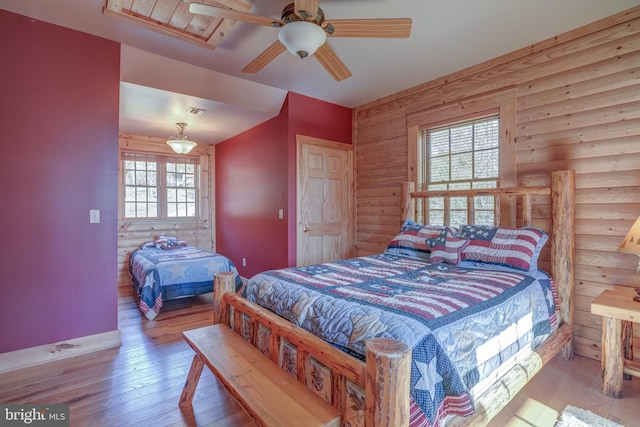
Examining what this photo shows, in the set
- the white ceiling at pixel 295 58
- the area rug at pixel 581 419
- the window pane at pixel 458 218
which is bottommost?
the area rug at pixel 581 419

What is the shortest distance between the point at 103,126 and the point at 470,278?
131 inches

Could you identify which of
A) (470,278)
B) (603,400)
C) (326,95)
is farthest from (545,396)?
(326,95)

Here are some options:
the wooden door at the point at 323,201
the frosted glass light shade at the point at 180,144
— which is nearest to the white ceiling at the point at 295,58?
the frosted glass light shade at the point at 180,144

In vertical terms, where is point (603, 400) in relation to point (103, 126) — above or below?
below

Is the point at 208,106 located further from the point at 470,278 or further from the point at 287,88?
the point at 470,278

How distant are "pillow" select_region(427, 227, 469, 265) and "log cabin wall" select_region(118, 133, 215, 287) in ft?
15.0

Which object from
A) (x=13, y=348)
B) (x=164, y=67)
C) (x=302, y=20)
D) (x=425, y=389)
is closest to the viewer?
(x=425, y=389)

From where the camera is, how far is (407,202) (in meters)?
3.60

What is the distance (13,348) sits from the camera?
2.37 metres

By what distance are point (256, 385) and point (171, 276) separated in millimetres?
2717

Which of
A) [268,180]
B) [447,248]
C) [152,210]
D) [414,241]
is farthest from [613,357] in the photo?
[152,210]

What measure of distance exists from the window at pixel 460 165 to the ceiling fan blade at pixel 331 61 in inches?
62.8

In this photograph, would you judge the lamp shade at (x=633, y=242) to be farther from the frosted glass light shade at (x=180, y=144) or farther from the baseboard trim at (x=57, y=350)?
the frosted glass light shade at (x=180, y=144)

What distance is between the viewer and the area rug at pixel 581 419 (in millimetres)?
1706
